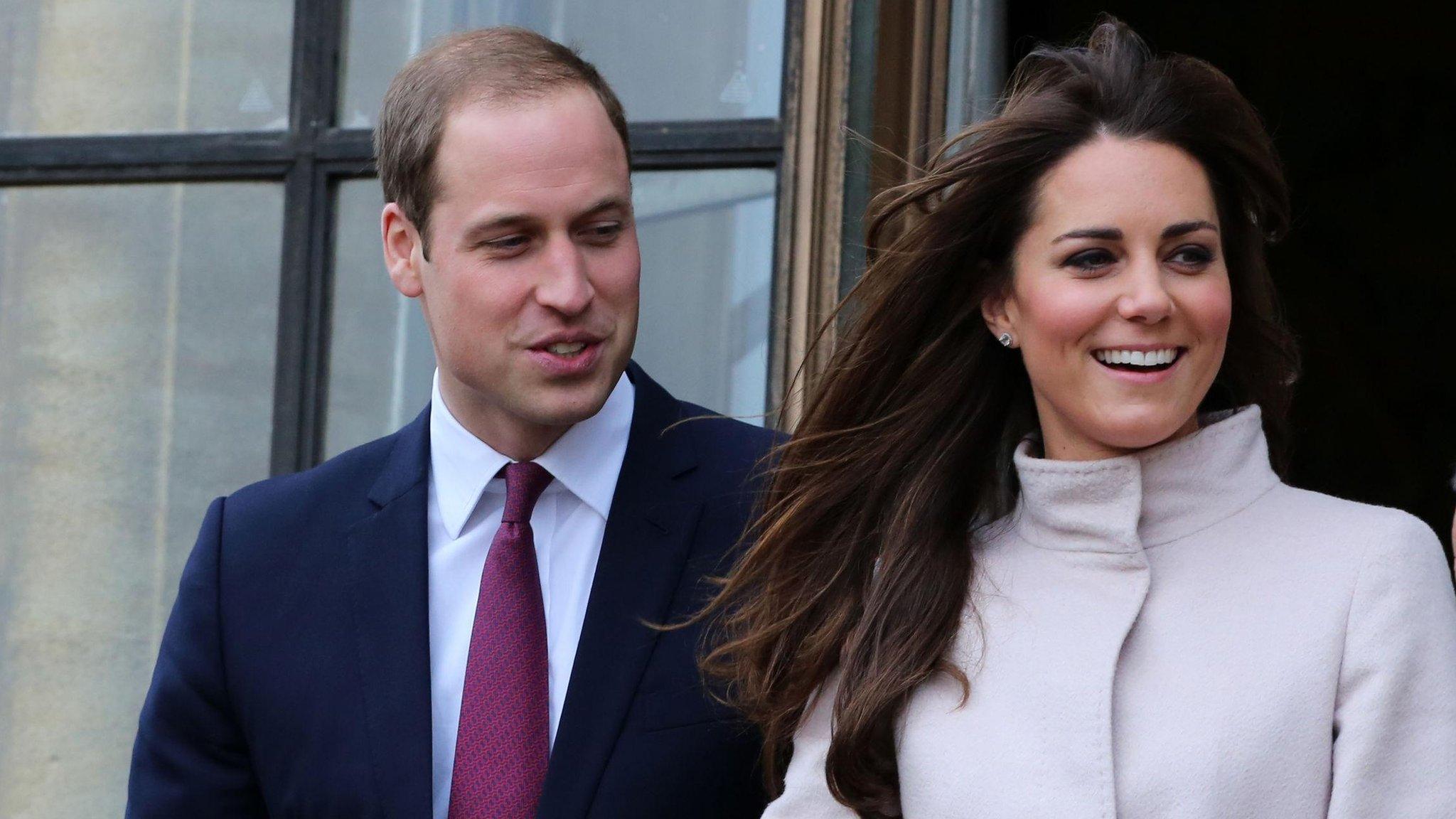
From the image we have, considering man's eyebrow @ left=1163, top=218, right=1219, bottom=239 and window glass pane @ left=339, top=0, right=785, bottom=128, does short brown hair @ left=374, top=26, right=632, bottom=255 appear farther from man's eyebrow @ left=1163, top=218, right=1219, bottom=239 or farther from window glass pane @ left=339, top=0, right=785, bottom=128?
window glass pane @ left=339, top=0, right=785, bottom=128

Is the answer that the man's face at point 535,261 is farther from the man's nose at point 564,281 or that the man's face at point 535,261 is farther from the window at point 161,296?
the window at point 161,296

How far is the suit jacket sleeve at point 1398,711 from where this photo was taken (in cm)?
206

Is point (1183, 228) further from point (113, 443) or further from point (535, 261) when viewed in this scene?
point (113, 443)

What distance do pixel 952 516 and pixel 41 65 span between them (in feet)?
8.06

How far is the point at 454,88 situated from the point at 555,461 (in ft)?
1.76

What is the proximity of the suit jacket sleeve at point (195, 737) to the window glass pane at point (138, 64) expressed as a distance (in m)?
1.59

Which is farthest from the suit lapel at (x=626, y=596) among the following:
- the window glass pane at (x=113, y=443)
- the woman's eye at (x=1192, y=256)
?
the window glass pane at (x=113, y=443)

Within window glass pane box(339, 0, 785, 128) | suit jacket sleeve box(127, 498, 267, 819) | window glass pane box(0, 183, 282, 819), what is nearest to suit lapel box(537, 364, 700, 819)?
suit jacket sleeve box(127, 498, 267, 819)

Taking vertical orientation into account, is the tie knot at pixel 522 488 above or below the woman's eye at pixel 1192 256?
below

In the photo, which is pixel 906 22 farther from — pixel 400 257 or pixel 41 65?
pixel 41 65

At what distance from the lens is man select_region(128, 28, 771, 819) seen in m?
2.52

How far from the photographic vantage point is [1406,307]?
6227 millimetres

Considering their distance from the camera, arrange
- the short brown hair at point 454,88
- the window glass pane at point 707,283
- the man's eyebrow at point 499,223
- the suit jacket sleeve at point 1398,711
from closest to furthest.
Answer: the suit jacket sleeve at point 1398,711
the man's eyebrow at point 499,223
the short brown hair at point 454,88
the window glass pane at point 707,283

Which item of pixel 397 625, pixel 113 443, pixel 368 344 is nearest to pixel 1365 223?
pixel 368 344
